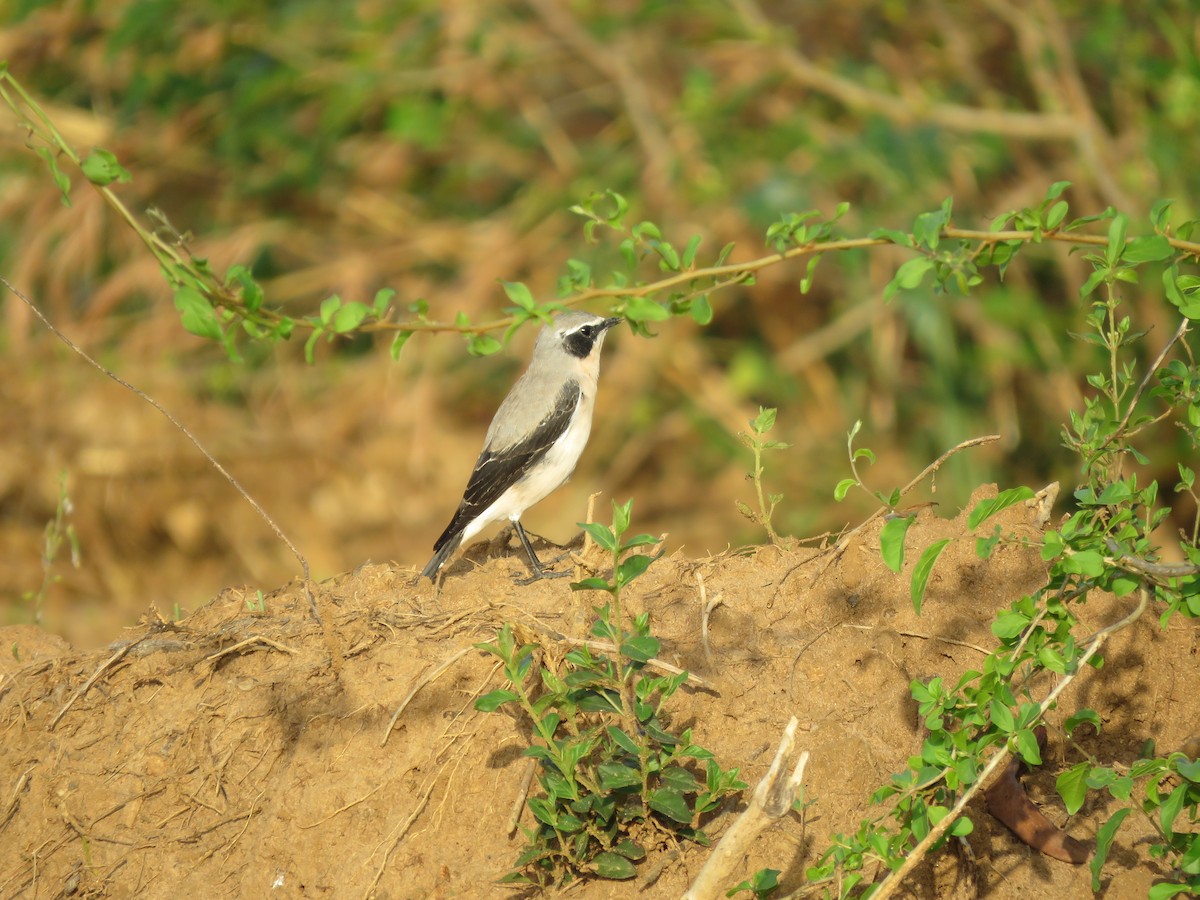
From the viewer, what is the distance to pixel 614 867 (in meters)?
3.72

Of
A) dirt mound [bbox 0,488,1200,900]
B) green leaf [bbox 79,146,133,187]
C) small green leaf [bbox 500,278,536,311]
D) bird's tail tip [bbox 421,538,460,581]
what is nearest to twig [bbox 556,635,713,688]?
dirt mound [bbox 0,488,1200,900]

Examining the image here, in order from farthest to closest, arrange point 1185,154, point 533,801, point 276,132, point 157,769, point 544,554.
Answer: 1. point 276,132
2. point 1185,154
3. point 544,554
4. point 157,769
5. point 533,801

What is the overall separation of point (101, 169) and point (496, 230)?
251 inches

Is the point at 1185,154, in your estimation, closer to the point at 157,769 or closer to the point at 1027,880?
the point at 1027,880

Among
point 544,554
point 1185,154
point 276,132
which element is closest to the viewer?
point 544,554

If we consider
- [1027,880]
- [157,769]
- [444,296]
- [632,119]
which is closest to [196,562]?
[444,296]

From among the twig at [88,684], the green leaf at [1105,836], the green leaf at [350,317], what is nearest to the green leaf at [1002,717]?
the green leaf at [1105,836]

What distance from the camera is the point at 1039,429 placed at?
31.5 feet

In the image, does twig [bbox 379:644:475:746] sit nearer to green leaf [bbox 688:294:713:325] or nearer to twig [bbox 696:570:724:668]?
twig [bbox 696:570:724:668]

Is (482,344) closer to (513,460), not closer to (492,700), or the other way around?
(492,700)

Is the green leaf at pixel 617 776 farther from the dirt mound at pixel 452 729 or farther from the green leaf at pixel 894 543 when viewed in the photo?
the green leaf at pixel 894 543

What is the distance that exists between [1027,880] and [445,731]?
5.97ft

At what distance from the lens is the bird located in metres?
6.77

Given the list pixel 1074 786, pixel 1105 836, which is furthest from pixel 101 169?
pixel 1105 836
